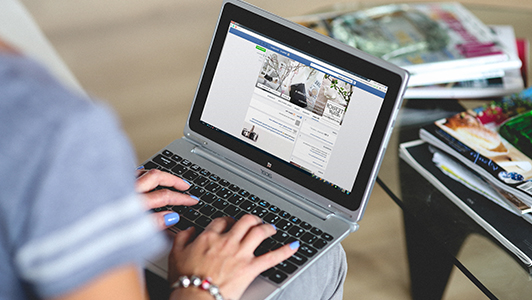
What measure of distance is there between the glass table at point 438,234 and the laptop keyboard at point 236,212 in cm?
22

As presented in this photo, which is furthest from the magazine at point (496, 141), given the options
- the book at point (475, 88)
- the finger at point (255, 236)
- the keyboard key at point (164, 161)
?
the keyboard key at point (164, 161)

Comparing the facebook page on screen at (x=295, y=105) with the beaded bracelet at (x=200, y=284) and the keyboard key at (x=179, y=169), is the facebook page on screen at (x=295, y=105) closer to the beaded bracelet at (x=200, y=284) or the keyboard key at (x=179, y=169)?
the keyboard key at (x=179, y=169)

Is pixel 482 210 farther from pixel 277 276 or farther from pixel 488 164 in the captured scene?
pixel 277 276

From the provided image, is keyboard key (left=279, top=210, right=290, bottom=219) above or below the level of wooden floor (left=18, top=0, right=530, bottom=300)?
above

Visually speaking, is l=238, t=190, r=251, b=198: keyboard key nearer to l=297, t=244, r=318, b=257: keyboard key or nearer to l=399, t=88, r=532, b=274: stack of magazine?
l=297, t=244, r=318, b=257: keyboard key

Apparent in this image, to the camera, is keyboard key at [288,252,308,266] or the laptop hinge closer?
keyboard key at [288,252,308,266]

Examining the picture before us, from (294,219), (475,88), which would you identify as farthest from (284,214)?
(475,88)

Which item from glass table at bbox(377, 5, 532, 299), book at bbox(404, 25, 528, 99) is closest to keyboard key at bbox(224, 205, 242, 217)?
glass table at bbox(377, 5, 532, 299)

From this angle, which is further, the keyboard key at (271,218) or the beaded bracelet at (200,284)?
the keyboard key at (271,218)

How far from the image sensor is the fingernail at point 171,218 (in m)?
0.90

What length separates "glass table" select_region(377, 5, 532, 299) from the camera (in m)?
0.87

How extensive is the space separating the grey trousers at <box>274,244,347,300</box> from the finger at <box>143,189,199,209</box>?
251 millimetres

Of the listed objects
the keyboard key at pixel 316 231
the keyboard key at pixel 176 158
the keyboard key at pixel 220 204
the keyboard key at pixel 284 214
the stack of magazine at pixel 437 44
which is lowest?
the keyboard key at pixel 220 204

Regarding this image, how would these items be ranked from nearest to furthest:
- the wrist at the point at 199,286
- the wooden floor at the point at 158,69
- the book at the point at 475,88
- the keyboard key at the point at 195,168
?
the wrist at the point at 199,286 < the keyboard key at the point at 195,168 < the book at the point at 475,88 < the wooden floor at the point at 158,69
